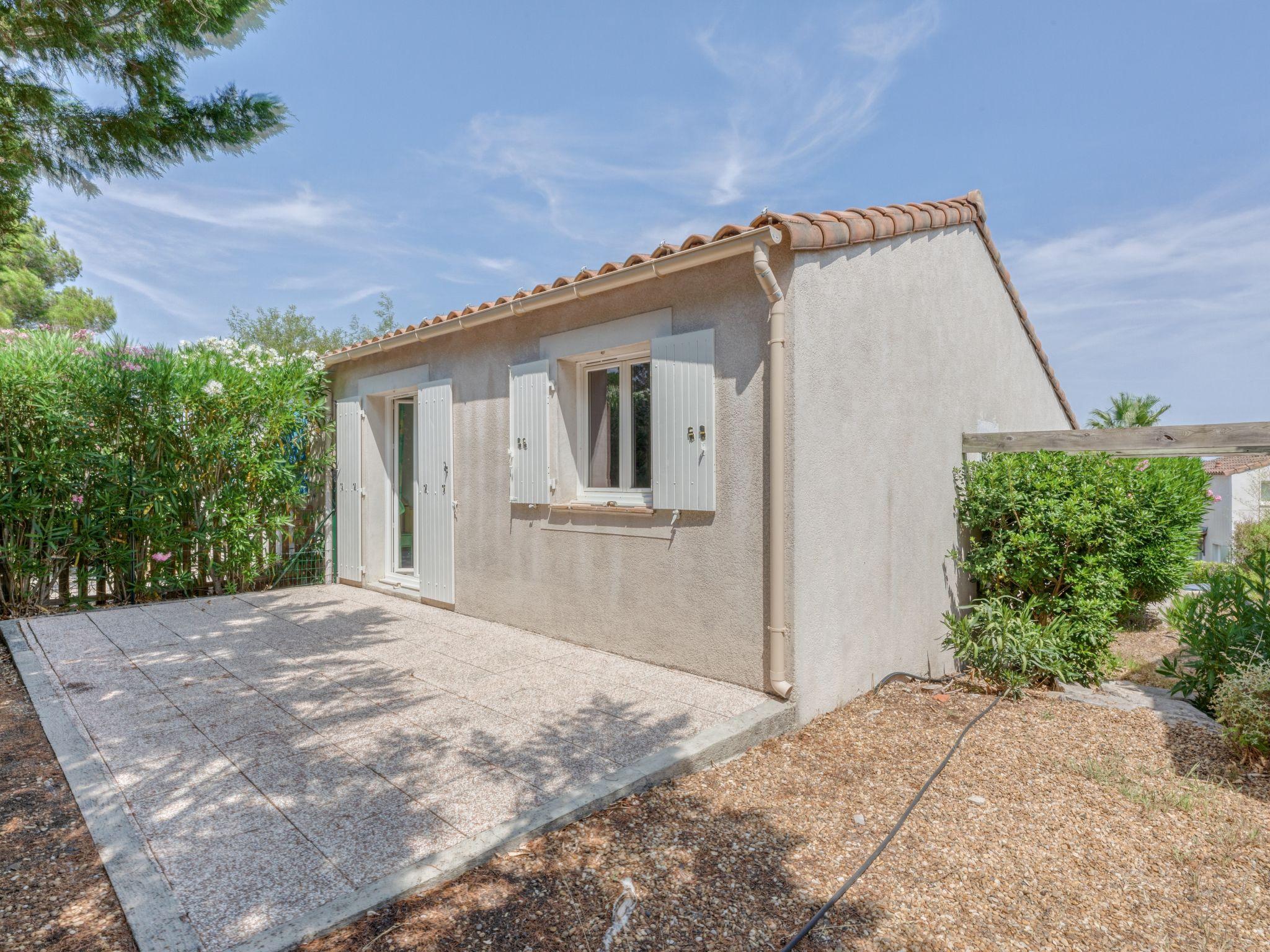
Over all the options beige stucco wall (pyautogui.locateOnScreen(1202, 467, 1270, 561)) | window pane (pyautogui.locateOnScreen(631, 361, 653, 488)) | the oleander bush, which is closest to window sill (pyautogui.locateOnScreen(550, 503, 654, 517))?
window pane (pyautogui.locateOnScreen(631, 361, 653, 488))

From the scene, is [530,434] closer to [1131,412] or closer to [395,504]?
[395,504]

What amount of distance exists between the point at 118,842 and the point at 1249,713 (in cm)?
593

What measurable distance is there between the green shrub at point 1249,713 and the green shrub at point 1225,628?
27 cm

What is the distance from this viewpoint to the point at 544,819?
9.71 feet

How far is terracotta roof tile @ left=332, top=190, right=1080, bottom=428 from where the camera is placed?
173 inches

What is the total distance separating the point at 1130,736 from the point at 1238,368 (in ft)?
69.4

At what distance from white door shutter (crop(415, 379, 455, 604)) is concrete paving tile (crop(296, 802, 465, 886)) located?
178 inches

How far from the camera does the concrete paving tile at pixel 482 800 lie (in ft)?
9.73

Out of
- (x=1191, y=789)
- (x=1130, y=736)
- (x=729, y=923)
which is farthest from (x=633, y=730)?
(x=1130, y=736)

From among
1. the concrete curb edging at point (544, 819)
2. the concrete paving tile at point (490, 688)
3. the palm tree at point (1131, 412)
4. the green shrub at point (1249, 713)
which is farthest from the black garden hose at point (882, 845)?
the palm tree at point (1131, 412)

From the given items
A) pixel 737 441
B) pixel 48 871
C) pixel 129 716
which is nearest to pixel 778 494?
pixel 737 441

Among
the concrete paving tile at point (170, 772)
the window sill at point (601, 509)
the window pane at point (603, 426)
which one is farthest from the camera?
the window pane at point (603, 426)

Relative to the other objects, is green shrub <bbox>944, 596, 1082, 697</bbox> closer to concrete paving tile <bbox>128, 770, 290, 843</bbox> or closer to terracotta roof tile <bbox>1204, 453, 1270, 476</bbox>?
concrete paving tile <bbox>128, 770, 290, 843</bbox>

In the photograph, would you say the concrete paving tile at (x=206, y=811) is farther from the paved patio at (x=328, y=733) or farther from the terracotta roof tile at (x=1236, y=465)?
the terracotta roof tile at (x=1236, y=465)
